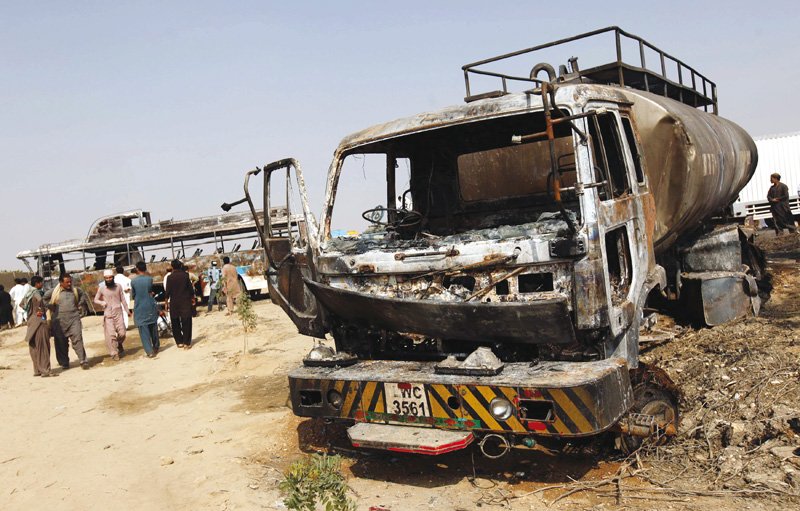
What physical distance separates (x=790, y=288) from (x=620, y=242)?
6.57m

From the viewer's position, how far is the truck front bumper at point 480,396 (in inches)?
156

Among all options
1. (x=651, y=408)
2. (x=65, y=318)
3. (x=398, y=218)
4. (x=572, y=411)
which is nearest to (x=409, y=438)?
(x=572, y=411)

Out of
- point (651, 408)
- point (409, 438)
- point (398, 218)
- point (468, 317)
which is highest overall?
point (398, 218)

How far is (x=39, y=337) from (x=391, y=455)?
7.43m

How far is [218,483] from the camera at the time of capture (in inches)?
195

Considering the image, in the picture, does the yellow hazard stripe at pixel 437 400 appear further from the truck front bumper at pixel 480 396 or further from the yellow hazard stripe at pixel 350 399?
the yellow hazard stripe at pixel 350 399

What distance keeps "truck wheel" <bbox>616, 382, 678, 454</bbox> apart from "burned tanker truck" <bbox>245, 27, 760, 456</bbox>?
0.01m

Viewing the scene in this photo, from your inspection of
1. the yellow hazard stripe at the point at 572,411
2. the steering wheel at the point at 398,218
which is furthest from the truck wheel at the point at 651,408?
the steering wheel at the point at 398,218

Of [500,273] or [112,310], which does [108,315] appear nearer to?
[112,310]

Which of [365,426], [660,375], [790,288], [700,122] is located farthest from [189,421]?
[790,288]

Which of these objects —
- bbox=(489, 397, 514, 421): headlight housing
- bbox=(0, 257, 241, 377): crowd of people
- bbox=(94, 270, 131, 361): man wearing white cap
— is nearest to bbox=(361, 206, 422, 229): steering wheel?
bbox=(489, 397, 514, 421): headlight housing

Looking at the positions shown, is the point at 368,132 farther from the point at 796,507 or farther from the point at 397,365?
the point at 796,507

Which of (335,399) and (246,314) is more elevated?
(335,399)

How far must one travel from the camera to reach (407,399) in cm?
443
